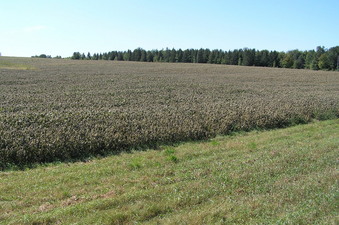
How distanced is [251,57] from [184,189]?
106646 millimetres

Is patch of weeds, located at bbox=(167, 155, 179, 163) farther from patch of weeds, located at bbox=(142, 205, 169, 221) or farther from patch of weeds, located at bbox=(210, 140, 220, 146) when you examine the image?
patch of weeds, located at bbox=(142, 205, 169, 221)

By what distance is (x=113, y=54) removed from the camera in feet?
469

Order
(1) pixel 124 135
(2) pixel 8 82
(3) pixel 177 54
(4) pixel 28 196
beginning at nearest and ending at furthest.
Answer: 1. (4) pixel 28 196
2. (1) pixel 124 135
3. (2) pixel 8 82
4. (3) pixel 177 54

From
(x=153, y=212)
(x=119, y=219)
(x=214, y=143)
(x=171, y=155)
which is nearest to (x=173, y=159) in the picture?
(x=171, y=155)

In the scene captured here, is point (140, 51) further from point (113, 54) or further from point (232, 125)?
point (232, 125)

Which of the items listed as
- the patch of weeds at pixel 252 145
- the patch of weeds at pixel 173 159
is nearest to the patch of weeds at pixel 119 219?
the patch of weeds at pixel 173 159

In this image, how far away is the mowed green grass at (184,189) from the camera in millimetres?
5348

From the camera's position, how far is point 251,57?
10712 cm

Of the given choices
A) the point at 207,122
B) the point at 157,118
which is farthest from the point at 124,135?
the point at 207,122

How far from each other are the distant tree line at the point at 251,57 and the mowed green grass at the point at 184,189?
102233 millimetres

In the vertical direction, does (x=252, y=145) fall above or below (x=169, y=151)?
above

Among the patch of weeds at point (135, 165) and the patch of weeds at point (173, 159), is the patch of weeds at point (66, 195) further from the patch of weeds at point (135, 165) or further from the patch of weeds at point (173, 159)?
the patch of weeds at point (173, 159)

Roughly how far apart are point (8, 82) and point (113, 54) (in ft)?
373

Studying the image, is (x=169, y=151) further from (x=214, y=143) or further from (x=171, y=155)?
(x=214, y=143)
